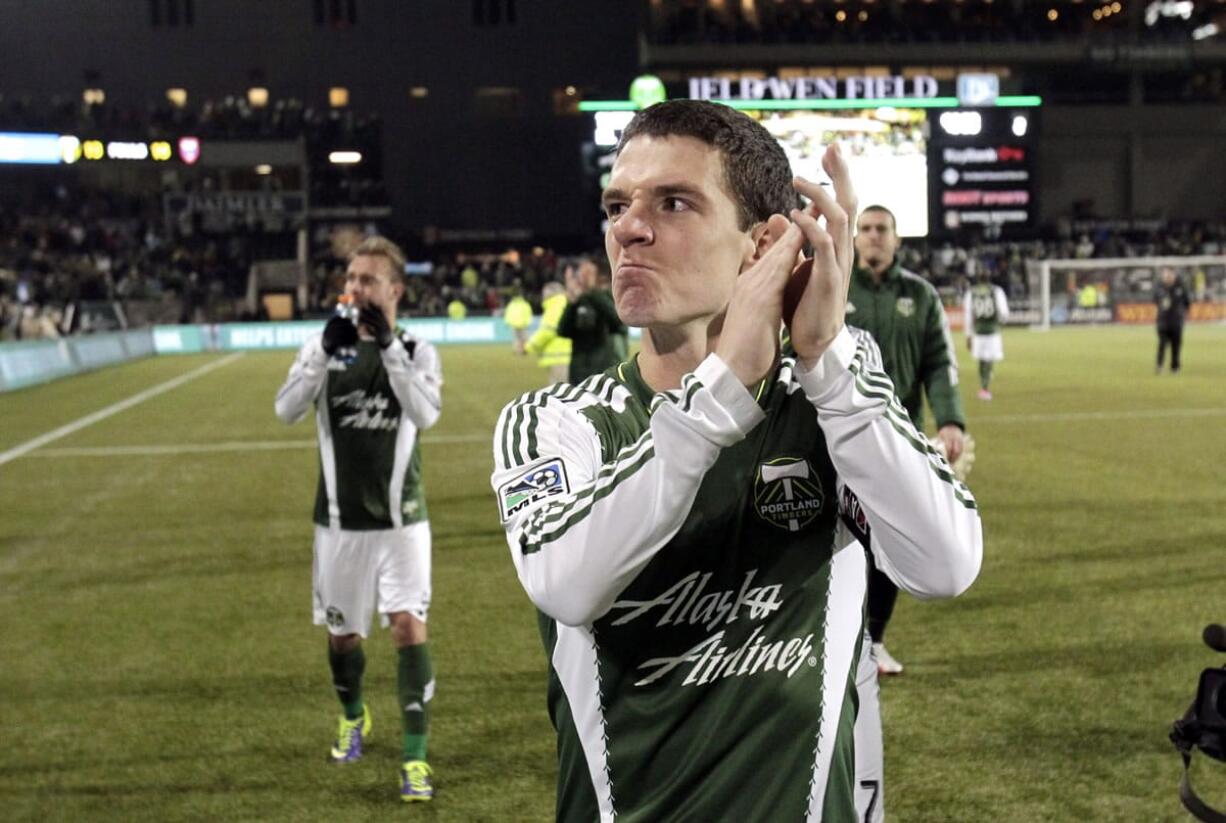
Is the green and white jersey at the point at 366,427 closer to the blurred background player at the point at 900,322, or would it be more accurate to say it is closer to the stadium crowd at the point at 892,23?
the blurred background player at the point at 900,322

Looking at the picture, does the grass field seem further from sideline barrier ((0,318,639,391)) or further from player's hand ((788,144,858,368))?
sideline barrier ((0,318,639,391))

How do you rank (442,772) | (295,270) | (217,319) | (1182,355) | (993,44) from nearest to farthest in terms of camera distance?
(442,772) < (1182,355) < (217,319) < (295,270) < (993,44)

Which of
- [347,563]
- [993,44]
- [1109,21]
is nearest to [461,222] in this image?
[993,44]

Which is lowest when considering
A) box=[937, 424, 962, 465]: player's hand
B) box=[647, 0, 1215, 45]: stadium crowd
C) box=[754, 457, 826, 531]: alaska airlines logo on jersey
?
box=[937, 424, 962, 465]: player's hand

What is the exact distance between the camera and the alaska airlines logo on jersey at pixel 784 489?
80.4 inches

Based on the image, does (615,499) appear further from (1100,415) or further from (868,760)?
(1100,415)

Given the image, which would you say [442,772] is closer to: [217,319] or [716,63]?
→ [217,319]

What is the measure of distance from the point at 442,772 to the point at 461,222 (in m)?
50.2

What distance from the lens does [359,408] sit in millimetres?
5957

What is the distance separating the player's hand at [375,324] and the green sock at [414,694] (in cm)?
135

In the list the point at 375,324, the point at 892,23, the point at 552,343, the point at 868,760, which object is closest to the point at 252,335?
the point at 552,343

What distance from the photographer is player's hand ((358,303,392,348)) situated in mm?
5730

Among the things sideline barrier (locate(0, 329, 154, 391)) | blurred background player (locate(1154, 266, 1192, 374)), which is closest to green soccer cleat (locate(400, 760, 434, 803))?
blurred background player (locate(1154, 266, 1192, 374))

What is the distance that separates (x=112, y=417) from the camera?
2130 centimetres
